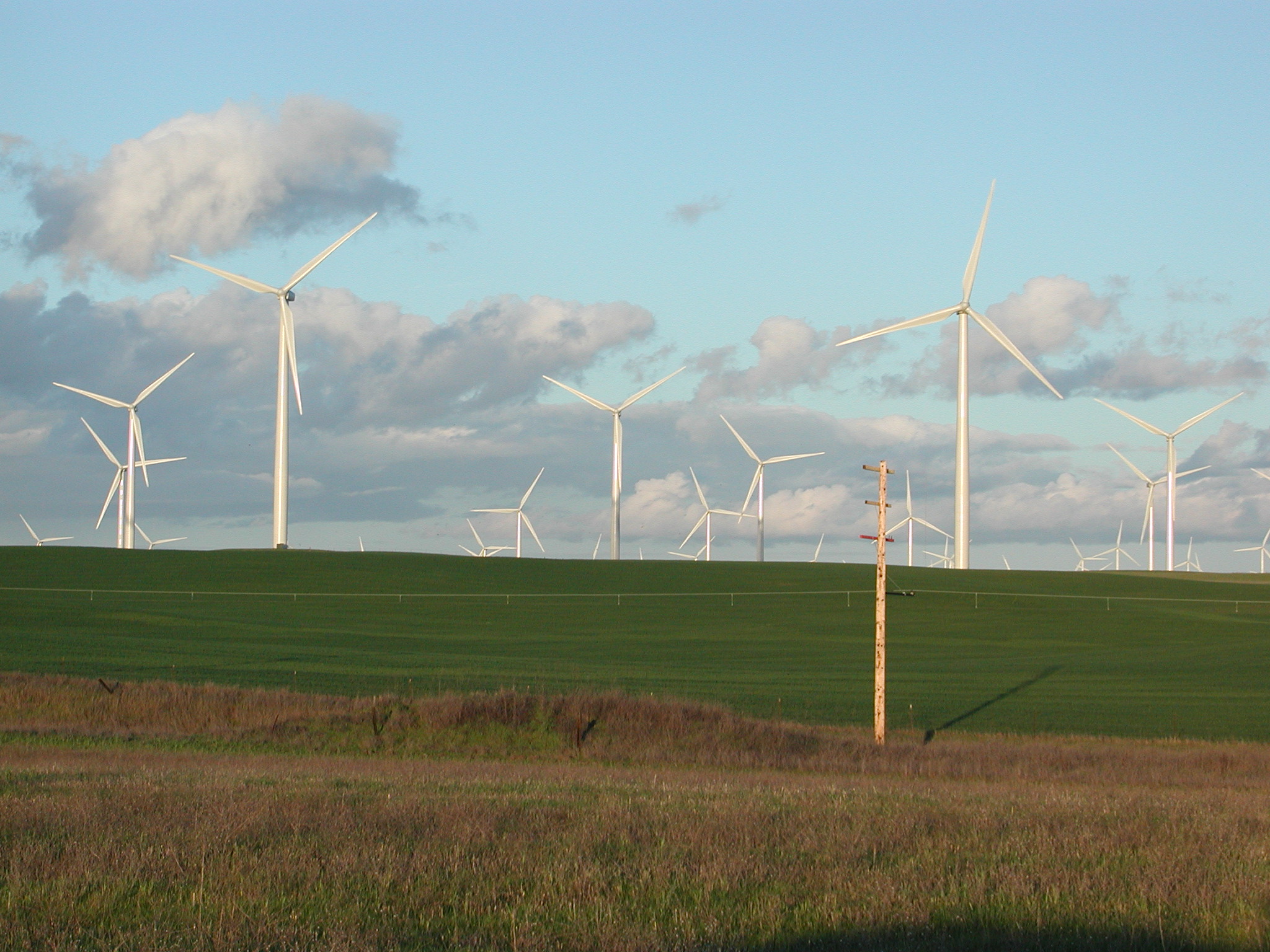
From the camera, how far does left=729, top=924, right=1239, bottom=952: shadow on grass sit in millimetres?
7684

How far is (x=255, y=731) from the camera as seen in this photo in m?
28.2

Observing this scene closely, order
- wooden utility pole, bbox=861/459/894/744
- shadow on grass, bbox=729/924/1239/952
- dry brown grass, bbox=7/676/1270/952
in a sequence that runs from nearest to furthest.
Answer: shadow on grass, bbox=729/924/1239/952 → dry brown grass, bbox=7/676/1270/952 → wooden utility pole, bbox=861/459/894/744

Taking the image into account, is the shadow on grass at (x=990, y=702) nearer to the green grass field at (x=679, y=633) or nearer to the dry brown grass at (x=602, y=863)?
the green grass field at (x=679, y=633)

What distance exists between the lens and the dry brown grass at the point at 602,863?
7883mm

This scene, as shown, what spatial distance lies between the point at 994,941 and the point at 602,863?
3.20 m

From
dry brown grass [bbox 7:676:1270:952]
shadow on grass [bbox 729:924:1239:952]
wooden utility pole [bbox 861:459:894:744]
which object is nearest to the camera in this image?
shadow on grass [bbox 729:924:1239:952]

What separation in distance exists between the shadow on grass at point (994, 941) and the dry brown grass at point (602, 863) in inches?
0.9

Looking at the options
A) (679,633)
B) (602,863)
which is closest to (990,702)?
(679,633)

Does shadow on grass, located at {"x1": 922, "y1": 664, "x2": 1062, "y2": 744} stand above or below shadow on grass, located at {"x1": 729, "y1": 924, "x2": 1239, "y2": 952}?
below

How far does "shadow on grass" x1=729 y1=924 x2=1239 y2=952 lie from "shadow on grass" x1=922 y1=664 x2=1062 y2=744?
2535 centimetres

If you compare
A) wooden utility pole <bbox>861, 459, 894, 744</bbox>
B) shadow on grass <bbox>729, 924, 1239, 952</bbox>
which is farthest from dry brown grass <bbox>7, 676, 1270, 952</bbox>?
wooden utility pole <bbox>861, 459, 894, 744</bbox>

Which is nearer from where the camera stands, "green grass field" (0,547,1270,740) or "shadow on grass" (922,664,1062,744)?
"shadow on grass" (922,664,1062,744)

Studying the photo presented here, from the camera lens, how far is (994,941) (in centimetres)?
795

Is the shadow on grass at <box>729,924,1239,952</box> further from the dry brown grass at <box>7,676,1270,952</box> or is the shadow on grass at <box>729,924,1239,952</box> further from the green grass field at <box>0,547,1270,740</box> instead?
the green grass field at <box>0,547,1270,740</box>
